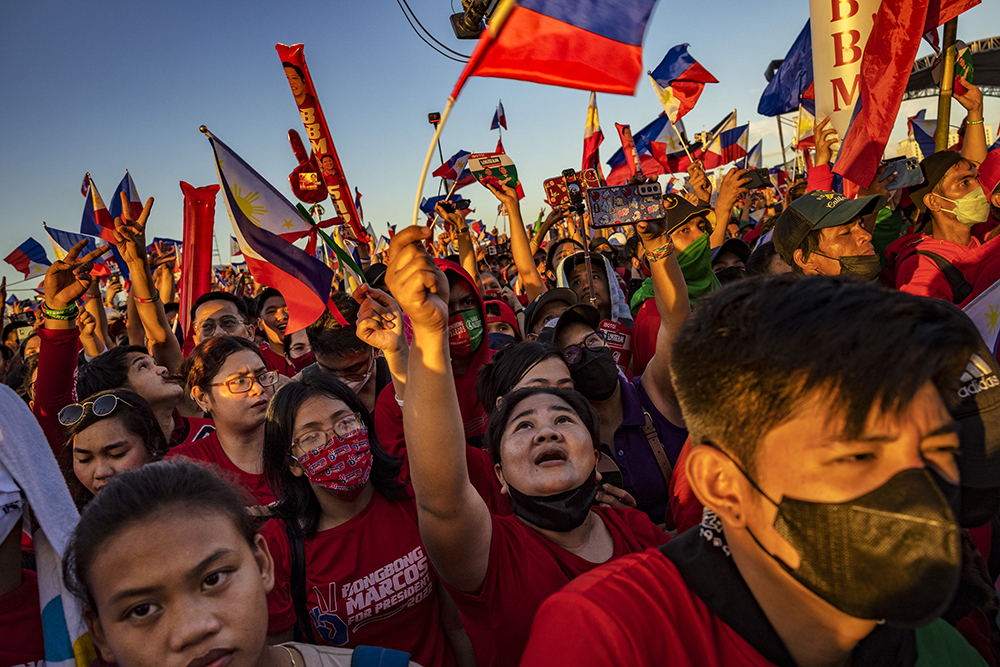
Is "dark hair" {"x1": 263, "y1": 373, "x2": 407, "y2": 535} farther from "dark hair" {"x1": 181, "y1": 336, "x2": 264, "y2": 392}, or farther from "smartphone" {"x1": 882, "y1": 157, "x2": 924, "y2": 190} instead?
"smartphone" {"x1": 882, "y1": 157, "x2": 924, "y2": 190}

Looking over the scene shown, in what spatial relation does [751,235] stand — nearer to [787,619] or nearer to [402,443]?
[402,443]

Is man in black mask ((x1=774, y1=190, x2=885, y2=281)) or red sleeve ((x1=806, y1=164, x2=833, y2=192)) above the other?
red sleeve ((x1=806, y1=164, x2=833, y2=192))

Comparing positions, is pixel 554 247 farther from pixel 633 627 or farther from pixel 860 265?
pixel 633 627

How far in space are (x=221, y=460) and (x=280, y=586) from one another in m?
1.24

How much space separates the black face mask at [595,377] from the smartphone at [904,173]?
11.8 feet

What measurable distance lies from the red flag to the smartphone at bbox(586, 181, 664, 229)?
2015mm

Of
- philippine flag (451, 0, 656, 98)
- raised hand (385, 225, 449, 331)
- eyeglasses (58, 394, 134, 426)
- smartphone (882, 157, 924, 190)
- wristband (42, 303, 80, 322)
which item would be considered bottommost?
smartphone (882, 157, 924, 190)

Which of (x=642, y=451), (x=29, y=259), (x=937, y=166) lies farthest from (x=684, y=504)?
(x=29, y=259)

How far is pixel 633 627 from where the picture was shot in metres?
1.21

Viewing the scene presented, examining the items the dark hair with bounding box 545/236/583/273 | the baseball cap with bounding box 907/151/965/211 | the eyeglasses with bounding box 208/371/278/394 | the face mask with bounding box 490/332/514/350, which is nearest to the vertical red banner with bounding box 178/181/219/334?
the eyeglasses with bounding box 208/371/278/394

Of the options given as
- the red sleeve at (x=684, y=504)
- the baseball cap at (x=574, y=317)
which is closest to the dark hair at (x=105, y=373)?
the baseball cap at (x=574, y=317)

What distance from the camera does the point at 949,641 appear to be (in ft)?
4.75

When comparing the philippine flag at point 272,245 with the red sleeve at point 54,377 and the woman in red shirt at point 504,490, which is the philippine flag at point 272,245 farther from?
the woman in red shirt at point 504,490

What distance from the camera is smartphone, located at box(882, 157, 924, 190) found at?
4988 mm
